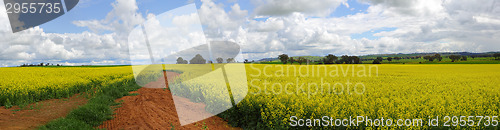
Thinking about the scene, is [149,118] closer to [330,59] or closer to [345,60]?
[330,59]

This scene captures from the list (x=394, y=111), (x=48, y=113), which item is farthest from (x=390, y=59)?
(x=48, y=113)

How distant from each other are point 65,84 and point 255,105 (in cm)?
1199

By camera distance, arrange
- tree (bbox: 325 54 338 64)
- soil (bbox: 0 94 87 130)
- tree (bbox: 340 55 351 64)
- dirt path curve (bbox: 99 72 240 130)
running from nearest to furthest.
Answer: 1. soil (bbox: 0 94 87 130)
2. dirt path curve (bbox: 99 72 240 130)
3. tree (bbox: 325 54 338 64)
4. tree (bbox: 340 55 351 64)

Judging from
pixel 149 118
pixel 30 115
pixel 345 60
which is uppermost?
pixel 345 60

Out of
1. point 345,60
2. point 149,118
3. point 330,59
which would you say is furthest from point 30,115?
point 345,60

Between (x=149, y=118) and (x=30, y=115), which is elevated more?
(x=30, y=115)

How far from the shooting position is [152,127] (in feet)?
23.4

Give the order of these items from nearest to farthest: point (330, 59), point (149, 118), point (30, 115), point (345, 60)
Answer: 1. point (149, 118)
2. point (30, 115)
3. point (330, 59)
4. point (345, 60)

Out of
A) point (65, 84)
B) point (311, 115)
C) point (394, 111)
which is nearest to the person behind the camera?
point (394, 111)

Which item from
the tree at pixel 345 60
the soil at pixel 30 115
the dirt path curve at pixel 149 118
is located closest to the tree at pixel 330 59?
the tree at pixel 345 60

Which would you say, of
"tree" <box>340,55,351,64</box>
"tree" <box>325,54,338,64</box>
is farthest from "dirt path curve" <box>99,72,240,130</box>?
"tree" <box>340,55,351,64</box>

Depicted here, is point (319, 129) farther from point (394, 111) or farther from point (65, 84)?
Answer: point (65, 84)

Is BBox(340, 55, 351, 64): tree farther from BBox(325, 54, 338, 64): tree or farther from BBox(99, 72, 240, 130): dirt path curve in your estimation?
BBox(99, 72, 240, 130): dirt path curve

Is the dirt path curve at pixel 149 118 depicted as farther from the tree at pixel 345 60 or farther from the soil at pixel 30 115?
the tree at pixel 345 60
